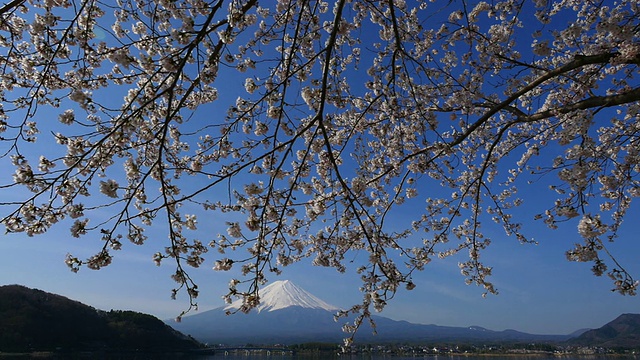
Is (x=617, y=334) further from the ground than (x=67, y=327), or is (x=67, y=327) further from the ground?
(x=67, y=327)

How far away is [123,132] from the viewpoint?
279cm

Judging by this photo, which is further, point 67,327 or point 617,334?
point 617,334

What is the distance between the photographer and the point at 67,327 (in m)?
42.2

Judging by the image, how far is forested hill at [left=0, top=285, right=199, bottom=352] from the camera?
126 ft

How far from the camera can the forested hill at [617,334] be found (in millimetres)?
86312

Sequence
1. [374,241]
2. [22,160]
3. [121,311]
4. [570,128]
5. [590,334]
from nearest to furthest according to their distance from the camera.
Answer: [22,160], [570,128], [374,241], [121,311], [590,334]

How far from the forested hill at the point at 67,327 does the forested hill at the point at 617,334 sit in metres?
89.4

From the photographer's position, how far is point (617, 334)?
101 meters

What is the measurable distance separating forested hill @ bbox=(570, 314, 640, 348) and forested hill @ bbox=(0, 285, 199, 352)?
89.4 m

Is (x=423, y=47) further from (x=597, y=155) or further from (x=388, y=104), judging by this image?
(x=597, y=155)

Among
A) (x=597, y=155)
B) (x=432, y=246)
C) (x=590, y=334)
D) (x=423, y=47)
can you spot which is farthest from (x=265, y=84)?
(x=590, y=334)

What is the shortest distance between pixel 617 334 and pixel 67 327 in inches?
4736

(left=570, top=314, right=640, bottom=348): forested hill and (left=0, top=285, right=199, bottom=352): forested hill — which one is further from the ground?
(left=0, top=285, right=199, bottom=352): forested hill

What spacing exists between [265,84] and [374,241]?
1560mm
